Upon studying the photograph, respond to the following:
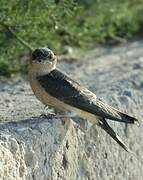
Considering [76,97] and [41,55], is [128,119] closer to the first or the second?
[76,97]

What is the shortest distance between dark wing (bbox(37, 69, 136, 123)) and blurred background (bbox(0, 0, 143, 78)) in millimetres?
1451

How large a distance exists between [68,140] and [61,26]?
2.42m

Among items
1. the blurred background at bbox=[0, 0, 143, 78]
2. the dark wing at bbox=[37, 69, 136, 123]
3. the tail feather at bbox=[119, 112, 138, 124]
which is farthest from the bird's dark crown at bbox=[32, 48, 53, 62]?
the blurred background at bbox=[0, 0, 143, 78]

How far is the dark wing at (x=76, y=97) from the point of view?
6.04 m

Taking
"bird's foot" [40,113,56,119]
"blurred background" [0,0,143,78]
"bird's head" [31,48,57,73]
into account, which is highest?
"blurred background" [0,0,143,78]

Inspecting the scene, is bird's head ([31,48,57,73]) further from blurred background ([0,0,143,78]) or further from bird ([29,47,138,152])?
blurred background ([0,0,143,78])

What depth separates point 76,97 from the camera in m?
6.06

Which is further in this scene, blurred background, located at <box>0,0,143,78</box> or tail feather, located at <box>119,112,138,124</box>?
blurred background, located at <box>0,0,143,78</box>

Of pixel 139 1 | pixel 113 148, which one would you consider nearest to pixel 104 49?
pixel 139 1

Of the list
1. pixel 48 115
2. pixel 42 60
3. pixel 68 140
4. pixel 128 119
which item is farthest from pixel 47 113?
pixel 128 119

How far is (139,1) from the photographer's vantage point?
11.1 metres

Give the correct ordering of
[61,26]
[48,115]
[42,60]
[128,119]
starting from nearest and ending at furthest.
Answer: [128,119]
[48,115]
[42,60]
[61,26]

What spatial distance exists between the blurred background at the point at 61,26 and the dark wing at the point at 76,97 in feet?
4.76

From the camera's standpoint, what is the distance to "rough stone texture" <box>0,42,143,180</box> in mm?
5605
